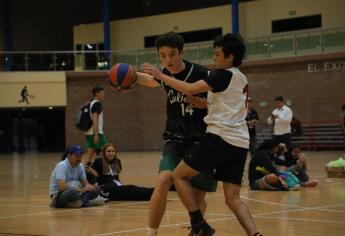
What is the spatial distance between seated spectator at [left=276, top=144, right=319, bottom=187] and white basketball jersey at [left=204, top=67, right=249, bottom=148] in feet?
23.2

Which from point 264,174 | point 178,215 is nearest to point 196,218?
point 178,215

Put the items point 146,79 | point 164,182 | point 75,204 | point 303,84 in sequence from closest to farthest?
1. point 164,182
2. point 146,79
3. point 75,204
4. point 303,84

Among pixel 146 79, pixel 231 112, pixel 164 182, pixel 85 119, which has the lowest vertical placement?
pixel 164 182

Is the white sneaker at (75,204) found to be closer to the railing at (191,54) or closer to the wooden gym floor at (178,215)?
the wooden gym floor at (178,215)

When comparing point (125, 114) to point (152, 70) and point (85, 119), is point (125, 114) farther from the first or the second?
point (152, 70)

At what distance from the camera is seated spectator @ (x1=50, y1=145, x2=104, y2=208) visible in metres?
9.15

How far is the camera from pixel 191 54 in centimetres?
3169

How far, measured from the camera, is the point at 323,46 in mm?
28188

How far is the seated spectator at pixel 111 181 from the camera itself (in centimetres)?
1004

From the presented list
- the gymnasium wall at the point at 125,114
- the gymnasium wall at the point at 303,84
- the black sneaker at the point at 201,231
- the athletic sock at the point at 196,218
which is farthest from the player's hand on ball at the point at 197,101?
the gymnasium wall at the point at 125,114

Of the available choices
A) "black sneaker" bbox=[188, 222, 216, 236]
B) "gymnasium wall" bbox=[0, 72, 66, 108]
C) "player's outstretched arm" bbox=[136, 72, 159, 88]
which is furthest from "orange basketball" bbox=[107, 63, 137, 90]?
"gymnasium wall" bbox=[0, 72, 66, 108]

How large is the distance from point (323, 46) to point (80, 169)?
820 inches

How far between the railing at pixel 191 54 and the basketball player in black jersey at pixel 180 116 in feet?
75.3

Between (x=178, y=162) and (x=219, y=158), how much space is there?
574mm
